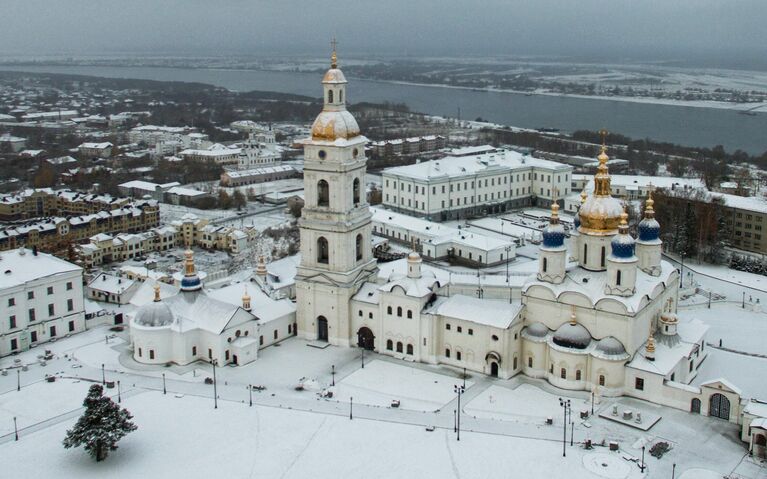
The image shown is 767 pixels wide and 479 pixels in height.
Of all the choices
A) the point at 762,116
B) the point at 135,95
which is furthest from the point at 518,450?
the point at 135,95

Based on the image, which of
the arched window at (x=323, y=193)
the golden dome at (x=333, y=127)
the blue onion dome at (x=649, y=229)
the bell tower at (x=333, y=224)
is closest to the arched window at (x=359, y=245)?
the bell tower at (x=333, y=224)

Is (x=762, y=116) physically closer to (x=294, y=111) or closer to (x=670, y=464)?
(x=294, y=111)

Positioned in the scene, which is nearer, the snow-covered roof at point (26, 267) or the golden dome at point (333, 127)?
the golden dome at point (333, 127)

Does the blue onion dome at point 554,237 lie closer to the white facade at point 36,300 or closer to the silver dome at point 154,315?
the silver dome at point 154,315

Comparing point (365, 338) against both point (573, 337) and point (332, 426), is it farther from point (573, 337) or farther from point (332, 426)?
point (573, 337)

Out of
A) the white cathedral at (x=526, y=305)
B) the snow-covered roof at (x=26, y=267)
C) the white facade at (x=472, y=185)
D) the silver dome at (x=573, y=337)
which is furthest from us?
the white facade at (x=472, y=185)

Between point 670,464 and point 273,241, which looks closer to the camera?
point 670,464

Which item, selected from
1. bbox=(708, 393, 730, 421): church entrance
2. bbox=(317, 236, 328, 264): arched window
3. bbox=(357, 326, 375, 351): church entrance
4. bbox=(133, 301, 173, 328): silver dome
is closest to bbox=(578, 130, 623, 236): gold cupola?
bbox=(708, 393, 730, 421): church entrance
